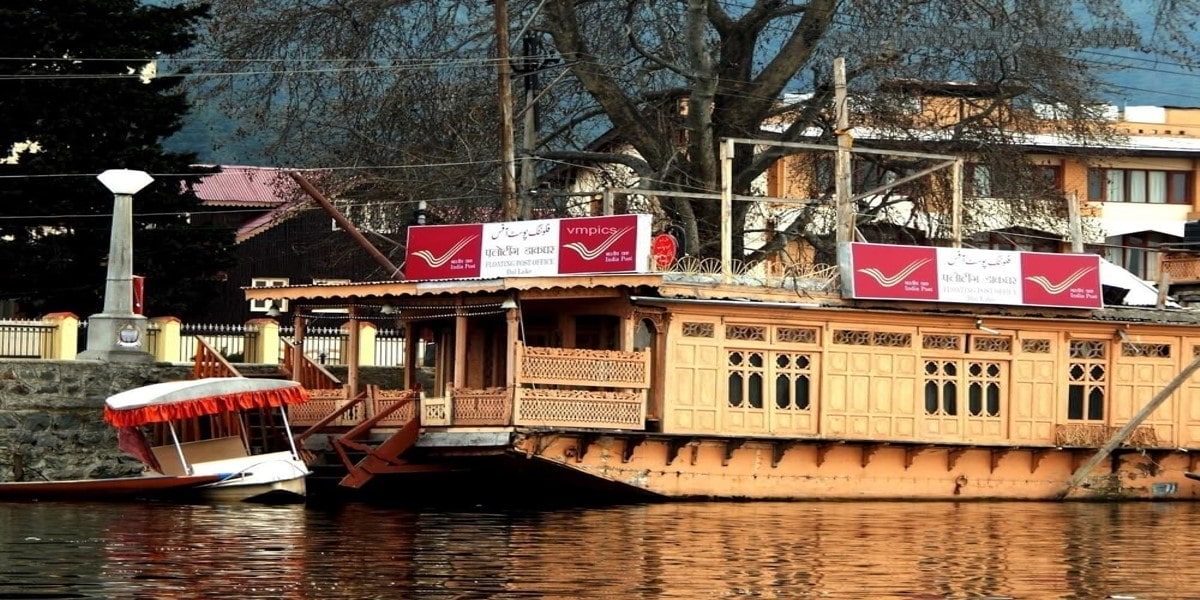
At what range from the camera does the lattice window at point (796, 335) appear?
29641mm

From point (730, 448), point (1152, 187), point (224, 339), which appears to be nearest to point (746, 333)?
point (730, 448)

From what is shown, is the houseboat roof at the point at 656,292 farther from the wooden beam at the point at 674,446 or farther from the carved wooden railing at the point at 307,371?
the wooden beam at the point at 674,446

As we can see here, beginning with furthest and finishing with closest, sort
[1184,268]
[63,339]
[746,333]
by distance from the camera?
1. [1184,268]
2. [63,339]
3. [746,333]

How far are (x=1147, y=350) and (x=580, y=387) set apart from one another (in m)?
9.29

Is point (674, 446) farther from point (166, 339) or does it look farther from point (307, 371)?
point (166, 339)

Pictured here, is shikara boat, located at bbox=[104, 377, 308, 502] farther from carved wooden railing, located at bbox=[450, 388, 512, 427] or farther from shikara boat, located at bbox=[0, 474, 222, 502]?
carved wooden railing, located at bbox=[450, 388, 512, 427]

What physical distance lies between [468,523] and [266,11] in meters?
14.6

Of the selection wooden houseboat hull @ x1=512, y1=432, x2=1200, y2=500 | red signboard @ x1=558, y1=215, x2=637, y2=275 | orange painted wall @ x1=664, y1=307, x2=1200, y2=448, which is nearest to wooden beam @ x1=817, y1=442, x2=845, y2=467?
wooden houseboat hull @ x1=512, y1=432, x2=1200, y2=500

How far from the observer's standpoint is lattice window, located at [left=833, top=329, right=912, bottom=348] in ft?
98.5

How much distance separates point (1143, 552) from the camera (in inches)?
895

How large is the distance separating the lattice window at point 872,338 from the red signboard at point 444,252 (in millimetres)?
5161

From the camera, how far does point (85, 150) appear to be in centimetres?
3831

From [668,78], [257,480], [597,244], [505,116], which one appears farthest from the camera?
[668,78]

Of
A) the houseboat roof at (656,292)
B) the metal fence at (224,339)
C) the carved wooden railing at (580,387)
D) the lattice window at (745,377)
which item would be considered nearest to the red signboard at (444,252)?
the houseboat roof at (656,292)
